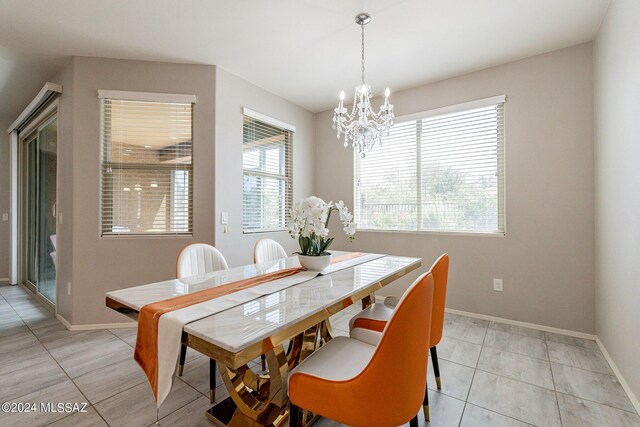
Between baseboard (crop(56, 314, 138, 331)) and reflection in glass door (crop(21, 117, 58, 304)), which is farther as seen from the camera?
reflection in glass door (crop(21, 117, 58, 304))

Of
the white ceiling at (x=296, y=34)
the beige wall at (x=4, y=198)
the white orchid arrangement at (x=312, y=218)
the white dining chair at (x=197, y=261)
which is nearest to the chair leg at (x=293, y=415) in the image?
the white orchid arrangement at (x=312, y=218)

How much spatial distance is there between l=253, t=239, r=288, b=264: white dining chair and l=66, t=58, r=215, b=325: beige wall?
2.40 feet

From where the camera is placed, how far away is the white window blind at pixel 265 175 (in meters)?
3.33

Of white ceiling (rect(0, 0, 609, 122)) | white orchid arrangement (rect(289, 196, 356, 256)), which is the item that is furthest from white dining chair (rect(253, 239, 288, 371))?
white ceiling (rect(0, 0, 609, 122))

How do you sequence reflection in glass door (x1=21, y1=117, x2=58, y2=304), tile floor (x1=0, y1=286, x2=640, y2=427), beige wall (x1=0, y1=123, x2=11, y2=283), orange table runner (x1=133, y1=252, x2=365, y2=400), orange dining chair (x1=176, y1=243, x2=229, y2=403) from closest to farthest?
orange table runner (x1=133, y1=252, x2=365, y2=400) < tile floor (x1=0, y1=286, x2=640, y2=427) < orange dining chair (x1=176, y1=243, x2=229, y2=403) < reflection in glass door (x1=21, y1=117, x2=58, y2=304) < beige wall (x1=0, y1=123, x2=11, y2=283)

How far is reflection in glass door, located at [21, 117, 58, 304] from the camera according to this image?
11.1ft

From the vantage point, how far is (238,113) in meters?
3.16

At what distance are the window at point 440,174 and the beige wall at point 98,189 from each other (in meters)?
2.04

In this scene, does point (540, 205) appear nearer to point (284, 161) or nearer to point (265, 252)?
point (265, 252)

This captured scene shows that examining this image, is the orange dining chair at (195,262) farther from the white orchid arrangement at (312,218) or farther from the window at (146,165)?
the window at (146,165)

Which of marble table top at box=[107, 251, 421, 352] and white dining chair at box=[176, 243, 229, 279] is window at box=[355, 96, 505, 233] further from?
white dining chair at box=[176, 243, 229, 279]

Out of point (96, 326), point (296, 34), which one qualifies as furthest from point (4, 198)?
point (296, 34)

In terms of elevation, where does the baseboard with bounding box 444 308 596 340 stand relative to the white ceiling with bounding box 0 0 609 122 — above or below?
below

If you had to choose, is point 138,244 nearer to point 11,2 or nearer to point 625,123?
point 11,2
